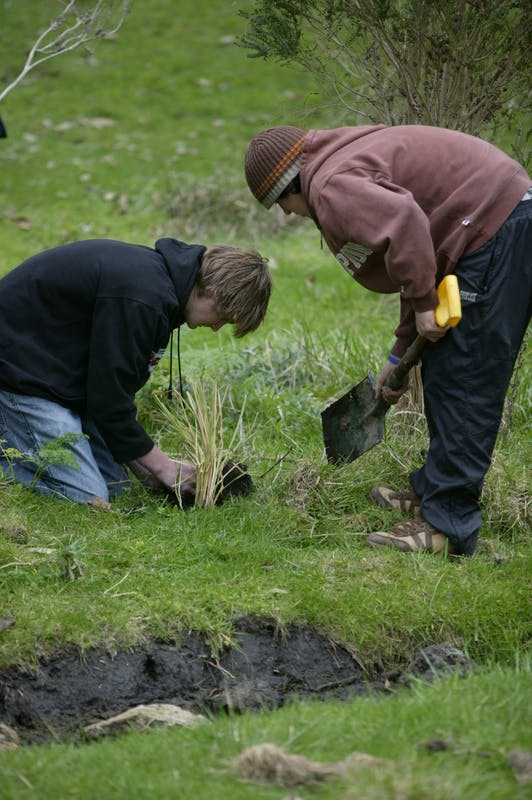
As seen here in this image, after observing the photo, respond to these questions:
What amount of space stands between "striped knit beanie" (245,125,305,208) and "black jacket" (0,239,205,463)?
492mm

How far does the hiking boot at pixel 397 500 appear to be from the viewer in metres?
4.51

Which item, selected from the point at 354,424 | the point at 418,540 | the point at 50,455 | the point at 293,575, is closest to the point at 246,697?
the point at 293,575

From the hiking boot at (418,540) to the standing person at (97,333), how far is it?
3.03 ft

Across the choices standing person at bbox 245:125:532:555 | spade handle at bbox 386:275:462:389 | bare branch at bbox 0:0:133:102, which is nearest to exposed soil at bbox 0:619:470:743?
standing person at bbox 245:125:532:555

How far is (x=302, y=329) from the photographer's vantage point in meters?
6.63

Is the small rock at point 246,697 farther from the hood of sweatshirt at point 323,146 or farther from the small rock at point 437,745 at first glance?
the hood of sweatshirt at point 323,146

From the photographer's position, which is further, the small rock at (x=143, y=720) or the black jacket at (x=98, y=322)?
the black jacket at (x=98, y=322)

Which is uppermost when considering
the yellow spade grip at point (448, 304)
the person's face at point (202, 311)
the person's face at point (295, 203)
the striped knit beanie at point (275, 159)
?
the striped knit beanie at point (275, 159)

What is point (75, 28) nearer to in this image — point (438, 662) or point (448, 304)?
point (448, 304)

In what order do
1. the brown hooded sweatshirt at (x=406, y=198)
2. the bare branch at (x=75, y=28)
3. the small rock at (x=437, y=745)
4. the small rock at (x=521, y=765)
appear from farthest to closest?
the bare branch at (x=75, y=28) → the brown hooded sweatshirt at (x=406, y=198) → the small rock at (x=437, y=745) → the small rock at (x=521, y=765)

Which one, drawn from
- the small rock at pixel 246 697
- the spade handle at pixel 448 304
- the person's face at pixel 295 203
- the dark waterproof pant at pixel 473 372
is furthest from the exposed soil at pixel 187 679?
the person's face at pixel 295 203

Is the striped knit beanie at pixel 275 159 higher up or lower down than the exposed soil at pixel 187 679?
higher up

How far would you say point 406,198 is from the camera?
140 inches

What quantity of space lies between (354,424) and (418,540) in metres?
0.68
